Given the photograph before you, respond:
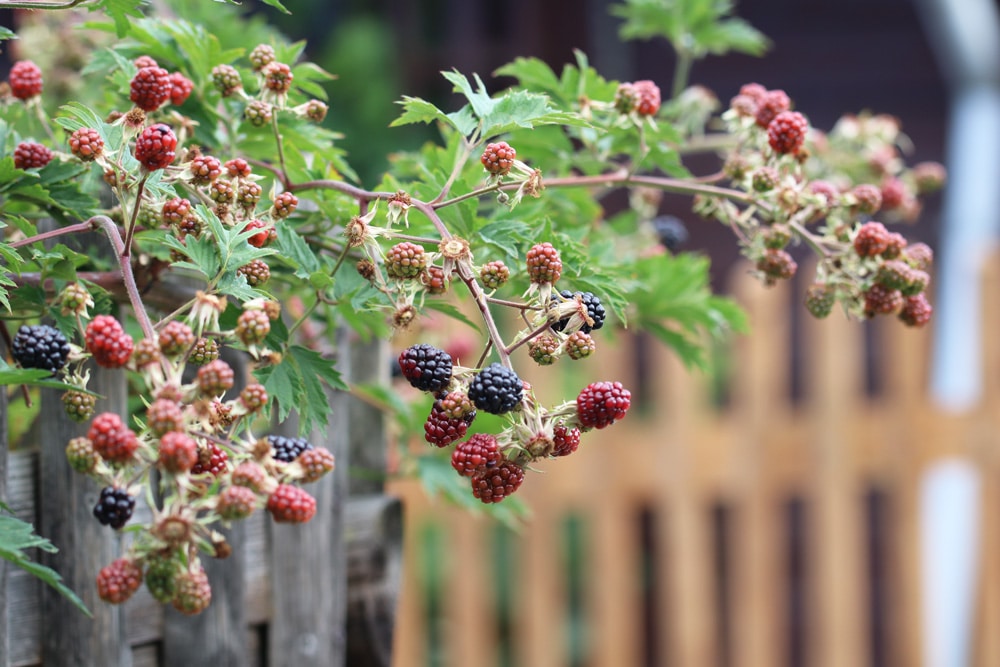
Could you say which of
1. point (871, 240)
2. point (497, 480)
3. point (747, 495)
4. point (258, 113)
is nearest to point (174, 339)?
point (497, 480)

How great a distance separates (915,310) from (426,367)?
0.52 m

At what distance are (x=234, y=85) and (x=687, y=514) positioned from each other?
8.46ft

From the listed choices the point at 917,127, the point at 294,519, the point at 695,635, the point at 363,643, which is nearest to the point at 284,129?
the point at 294,519

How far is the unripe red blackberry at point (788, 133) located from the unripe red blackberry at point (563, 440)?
0.41 meters

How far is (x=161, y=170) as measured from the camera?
2.91 feet

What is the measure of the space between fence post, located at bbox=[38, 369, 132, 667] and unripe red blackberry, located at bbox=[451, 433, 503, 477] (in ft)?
1.70

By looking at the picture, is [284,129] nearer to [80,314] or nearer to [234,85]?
[234,85]

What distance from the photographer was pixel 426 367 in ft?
2.62

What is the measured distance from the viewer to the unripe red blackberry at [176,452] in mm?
670

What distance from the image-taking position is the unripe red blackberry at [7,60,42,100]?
3.56 feet

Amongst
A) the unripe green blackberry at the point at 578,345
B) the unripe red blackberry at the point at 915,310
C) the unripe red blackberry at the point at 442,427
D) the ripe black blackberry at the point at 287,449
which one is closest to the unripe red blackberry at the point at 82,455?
the ripe black blackberry at the point at 287,449

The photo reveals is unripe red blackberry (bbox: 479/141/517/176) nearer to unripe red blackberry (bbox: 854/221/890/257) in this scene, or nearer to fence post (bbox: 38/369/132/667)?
unripe red blackberry (bbox: 854/221/890/257)

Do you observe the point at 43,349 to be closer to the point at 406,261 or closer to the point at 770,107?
the point at 406,261

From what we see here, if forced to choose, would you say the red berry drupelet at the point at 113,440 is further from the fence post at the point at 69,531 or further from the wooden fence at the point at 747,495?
the wooden fence at the point at 747,495
